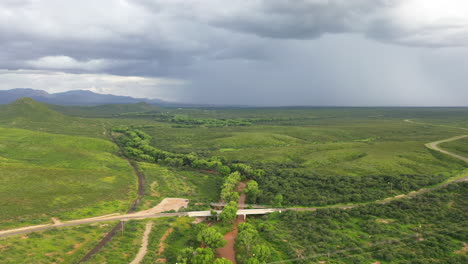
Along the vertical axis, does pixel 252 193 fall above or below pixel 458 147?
below

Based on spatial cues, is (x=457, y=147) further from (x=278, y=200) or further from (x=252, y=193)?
(x=252, y=193)

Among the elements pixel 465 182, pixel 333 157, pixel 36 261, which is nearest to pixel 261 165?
pixel 333 157

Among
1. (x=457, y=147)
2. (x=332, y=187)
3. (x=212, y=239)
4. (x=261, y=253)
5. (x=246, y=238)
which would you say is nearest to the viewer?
(x=261, y=253)

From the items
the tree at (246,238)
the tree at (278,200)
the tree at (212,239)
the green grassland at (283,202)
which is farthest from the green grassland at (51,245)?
the tree at (278,200)

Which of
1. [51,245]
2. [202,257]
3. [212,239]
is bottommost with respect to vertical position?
[51,245]

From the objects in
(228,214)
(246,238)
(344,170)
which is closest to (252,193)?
(228,214)

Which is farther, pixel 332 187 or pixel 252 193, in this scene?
pixel 332 187

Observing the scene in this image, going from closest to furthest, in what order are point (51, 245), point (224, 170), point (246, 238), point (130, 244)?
point (51, 245) < point (246, 238) < point (130, 244) < point (224, 170)

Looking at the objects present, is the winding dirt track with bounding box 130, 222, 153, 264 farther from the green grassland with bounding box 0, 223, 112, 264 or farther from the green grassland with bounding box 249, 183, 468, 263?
the green grassland with bounding box 249, 183, 468, 263

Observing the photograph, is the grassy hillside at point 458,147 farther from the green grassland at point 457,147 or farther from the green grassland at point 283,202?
the green grassland at point 283,202
